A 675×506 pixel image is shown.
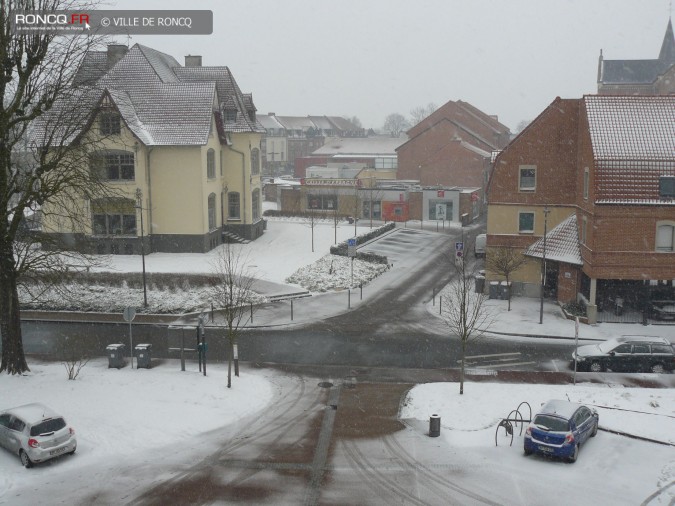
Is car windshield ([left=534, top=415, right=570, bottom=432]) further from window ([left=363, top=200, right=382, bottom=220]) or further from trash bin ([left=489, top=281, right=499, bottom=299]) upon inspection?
window ([left=363, top=200, right=382, bottom=220])

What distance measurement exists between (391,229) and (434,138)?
24.1m

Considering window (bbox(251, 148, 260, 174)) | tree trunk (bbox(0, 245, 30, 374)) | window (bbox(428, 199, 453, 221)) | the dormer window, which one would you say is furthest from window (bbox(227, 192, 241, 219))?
tree trunk (bbox(0, 245, 30, 374))

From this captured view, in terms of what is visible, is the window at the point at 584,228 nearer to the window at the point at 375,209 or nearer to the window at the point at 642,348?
the window at the point at 642,348

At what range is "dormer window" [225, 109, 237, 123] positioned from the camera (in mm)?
52594

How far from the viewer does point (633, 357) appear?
26469 millimetres

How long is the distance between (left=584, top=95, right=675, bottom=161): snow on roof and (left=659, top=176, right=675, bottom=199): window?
43.0 inches

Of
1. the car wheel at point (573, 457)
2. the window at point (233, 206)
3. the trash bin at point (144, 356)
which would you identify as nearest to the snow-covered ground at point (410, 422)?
the car wheel at point (573, 457)

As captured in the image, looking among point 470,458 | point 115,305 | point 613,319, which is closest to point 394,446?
point 470,458

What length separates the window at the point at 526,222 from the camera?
129 ft

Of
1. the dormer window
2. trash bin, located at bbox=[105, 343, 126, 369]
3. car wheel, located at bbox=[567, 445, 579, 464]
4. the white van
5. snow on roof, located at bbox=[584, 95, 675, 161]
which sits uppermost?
the dormer window

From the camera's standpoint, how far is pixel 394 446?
19.1 meters

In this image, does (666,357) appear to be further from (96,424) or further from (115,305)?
(115,305)

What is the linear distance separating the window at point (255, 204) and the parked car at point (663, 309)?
97.8 ft

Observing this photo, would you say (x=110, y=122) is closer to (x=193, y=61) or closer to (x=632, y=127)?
(x=193, y=61)
